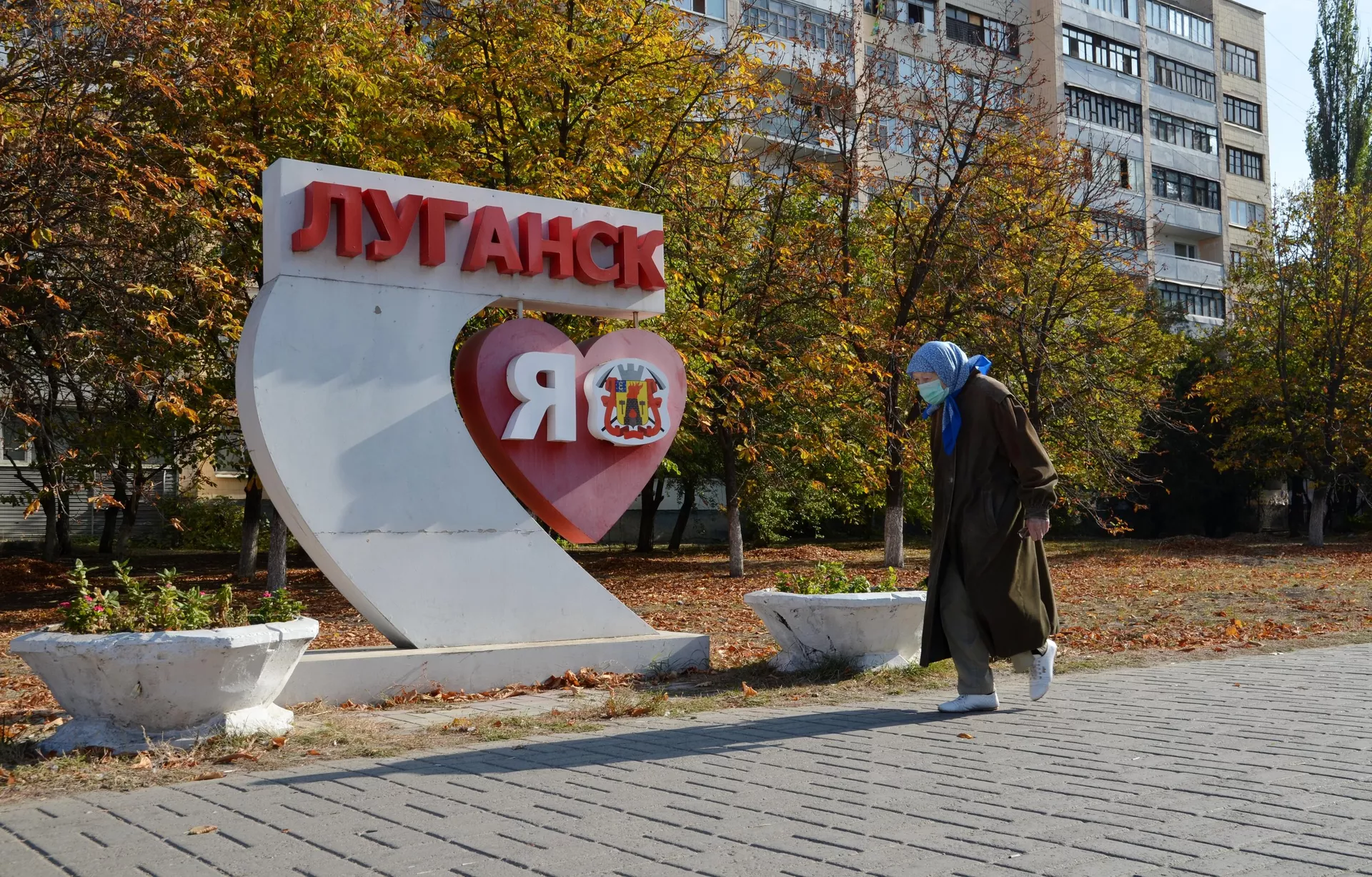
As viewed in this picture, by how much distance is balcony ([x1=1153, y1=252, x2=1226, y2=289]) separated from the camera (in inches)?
1870

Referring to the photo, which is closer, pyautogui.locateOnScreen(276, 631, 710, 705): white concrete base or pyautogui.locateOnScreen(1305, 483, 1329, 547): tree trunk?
pyautogui.locateOnScreen(276, 631, 710, 705): white concrete base

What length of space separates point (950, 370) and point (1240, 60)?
52.5 m

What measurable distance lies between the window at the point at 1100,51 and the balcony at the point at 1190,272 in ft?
23.4

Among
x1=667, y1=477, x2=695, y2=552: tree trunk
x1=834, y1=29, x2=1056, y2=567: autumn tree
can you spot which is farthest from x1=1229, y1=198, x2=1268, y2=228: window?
x1=834, y1=29, x2=1056, y2=567: autumn tree

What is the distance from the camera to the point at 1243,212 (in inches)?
2061

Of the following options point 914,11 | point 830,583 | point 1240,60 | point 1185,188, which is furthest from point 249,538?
point 1240,60

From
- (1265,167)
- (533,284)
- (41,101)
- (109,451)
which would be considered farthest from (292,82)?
(1265,167)

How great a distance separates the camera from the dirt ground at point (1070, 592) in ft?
35.7

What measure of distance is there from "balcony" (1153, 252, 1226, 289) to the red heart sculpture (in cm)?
4104

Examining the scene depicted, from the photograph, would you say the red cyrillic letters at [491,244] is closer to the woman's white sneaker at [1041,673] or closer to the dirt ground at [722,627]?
the dirt ground at [722,627]

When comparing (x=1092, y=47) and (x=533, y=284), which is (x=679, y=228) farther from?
(x=1092, y=47)

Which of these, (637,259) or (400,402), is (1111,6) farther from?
(400,402)

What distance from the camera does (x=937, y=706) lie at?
716cm

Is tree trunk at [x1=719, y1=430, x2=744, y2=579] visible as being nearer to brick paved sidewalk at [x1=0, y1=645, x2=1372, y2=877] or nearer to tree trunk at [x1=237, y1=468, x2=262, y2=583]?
tree trunk at [x1=237, y1=468, x2=262, y2=583]
